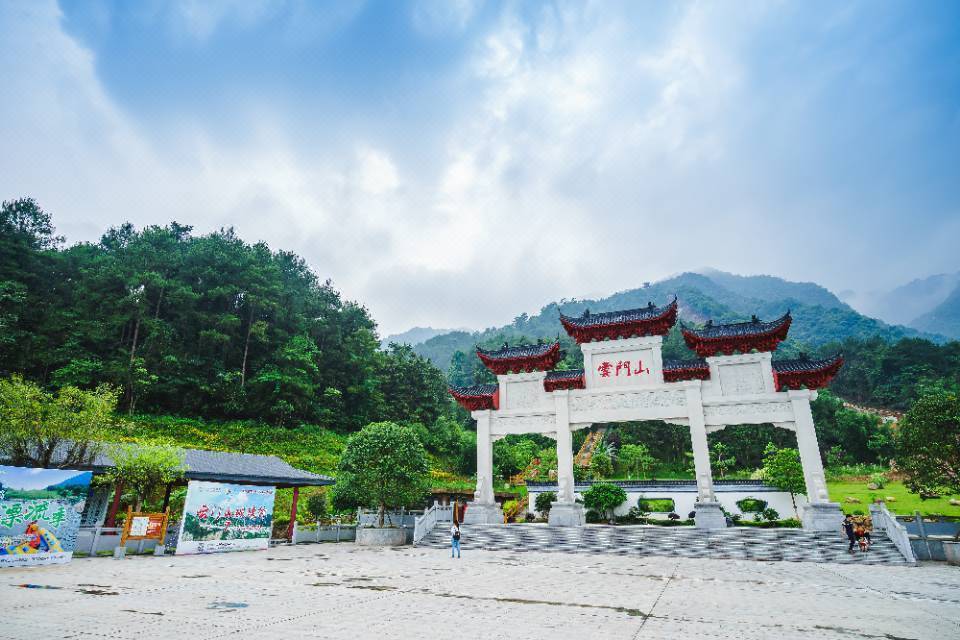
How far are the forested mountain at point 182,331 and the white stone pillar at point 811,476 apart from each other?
102 ft

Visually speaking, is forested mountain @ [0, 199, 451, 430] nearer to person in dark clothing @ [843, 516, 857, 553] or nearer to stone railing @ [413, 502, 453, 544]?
stone railing @ [413, 502, 453, 544]

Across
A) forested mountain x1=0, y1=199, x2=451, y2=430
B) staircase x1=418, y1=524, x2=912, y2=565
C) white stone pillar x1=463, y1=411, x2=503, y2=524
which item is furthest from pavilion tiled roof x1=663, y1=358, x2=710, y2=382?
forested mountain x1=0, y1=199, x2=451, y2=430

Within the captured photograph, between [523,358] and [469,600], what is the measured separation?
14688 millimetres

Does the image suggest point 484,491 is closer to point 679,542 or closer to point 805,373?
point 679,542

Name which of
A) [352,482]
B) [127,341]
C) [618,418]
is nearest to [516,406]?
[618,418]

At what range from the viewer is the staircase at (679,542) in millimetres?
14234

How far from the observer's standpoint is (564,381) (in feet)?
A: 68.3

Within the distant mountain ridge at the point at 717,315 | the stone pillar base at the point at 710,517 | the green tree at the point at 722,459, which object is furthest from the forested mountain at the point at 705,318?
the stone pillar base at the point at 710,517

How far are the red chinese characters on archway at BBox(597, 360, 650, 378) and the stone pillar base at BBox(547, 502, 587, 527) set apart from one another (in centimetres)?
541

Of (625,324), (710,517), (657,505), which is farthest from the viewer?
(657,505)

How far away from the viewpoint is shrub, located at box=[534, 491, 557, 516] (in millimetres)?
24819

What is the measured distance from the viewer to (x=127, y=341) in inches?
1361

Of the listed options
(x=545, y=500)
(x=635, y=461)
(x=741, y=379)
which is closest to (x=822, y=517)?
(x=741, y=379)

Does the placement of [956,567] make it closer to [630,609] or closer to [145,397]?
[630,609]
